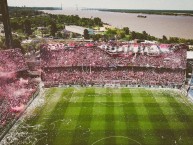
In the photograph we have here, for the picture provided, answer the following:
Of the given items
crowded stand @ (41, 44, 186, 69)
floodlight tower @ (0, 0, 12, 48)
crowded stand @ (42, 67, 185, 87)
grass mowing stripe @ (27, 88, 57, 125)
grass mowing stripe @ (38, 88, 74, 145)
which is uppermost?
floodlight tower @ (0, 0, 12, 48)

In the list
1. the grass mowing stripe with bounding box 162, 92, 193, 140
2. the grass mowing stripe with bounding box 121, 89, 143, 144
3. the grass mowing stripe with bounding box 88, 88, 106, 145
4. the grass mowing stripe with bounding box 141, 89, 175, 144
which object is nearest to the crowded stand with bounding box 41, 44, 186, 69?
the grass mowing stripe with bounding box 88, 88, 106, 145

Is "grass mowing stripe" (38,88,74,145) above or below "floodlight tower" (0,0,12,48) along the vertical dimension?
below

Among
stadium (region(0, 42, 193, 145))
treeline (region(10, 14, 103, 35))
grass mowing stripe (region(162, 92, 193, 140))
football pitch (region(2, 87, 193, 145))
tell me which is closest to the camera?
football pitch (region(2, 87, 193, 145))

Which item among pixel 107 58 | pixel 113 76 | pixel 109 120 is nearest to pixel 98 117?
pixel 109 120

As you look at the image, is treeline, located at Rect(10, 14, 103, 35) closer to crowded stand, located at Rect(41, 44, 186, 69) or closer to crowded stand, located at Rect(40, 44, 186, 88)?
crowded stand, located at Rect(41, 44, 186, 69)

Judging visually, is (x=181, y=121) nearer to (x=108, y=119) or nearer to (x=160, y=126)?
(x=160, y=126)

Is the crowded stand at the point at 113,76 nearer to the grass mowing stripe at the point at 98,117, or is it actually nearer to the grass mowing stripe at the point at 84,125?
the grass mowing stripe at the point at 98,117
